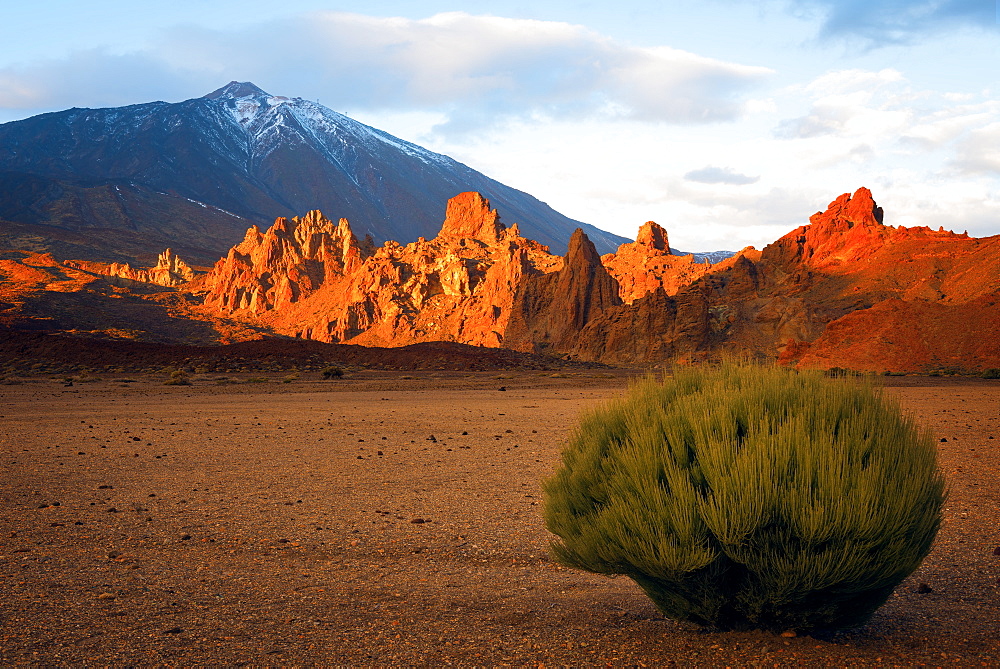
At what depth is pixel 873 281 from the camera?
7388 cm

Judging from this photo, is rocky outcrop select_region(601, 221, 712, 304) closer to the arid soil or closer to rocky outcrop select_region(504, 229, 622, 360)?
rocky outcrop select_region(504, 229, 622, 360)

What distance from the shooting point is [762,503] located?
4680 mm

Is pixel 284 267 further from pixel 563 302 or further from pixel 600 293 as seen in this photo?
pixel 600 293

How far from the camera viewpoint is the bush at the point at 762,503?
183 inches

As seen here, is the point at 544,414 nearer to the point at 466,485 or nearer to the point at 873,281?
the point at 466,485

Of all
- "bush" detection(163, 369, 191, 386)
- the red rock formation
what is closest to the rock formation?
the red rock formation

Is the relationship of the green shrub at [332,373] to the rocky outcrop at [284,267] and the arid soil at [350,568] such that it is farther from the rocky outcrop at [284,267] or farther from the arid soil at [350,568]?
the rocky outcrop at [284,267]

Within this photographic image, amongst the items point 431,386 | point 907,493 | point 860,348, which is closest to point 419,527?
point 907,493

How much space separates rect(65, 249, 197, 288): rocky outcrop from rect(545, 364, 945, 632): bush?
480 ft

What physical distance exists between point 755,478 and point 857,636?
1.68m

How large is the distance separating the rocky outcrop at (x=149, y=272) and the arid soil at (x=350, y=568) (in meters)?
137

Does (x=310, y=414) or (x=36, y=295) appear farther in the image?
(x=36, y=295)

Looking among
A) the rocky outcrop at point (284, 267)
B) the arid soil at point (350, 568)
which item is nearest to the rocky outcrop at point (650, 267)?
the rocky outcrop at point (284, 267)

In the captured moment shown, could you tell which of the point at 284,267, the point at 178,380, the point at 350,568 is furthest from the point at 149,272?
the point at 350,568
